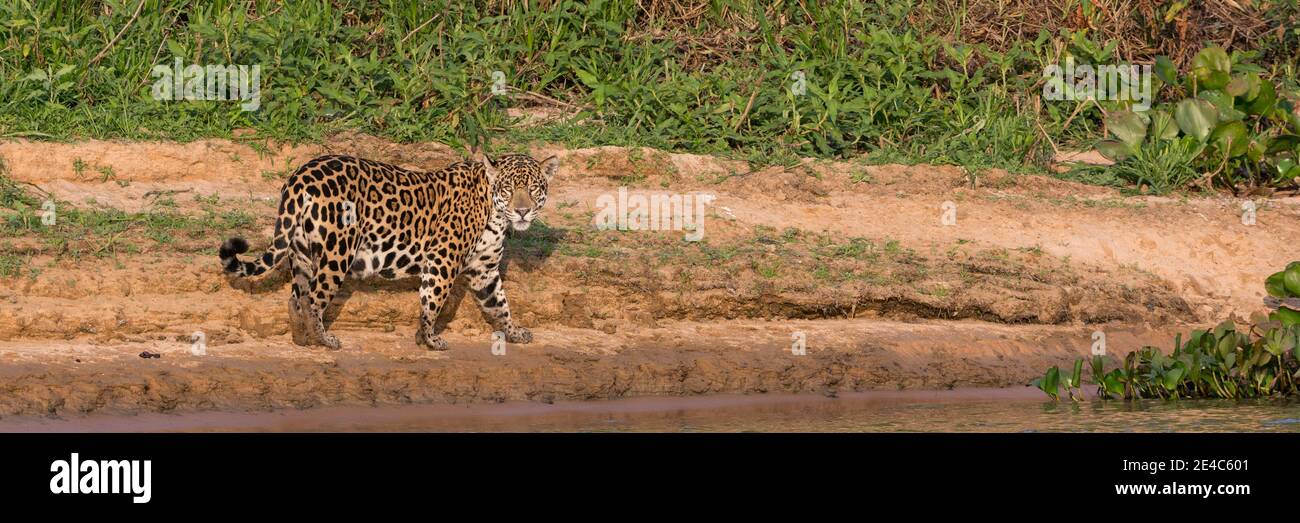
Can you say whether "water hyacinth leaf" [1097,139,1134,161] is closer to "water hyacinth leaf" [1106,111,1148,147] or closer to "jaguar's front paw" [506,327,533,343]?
"water hyacinth leaf" [1106,111,1148,147]

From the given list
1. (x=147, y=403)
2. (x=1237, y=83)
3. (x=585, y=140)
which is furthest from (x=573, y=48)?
(x=147, y=403)

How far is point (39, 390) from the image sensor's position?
27.4ft

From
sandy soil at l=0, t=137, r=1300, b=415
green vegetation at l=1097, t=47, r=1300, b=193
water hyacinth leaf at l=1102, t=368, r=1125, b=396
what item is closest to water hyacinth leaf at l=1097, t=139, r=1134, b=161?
green vegetation at l=1097, t=47, r=1300, b=193

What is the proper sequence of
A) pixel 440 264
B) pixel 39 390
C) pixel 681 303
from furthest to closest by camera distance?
1. pixel 681 303
2. pixel 440 264
3. pixel 39 390

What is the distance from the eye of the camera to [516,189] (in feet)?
32.3

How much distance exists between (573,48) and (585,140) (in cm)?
123

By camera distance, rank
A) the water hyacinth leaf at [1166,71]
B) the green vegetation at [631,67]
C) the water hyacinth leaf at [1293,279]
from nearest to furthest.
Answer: the water hyacinth leaf at [1293,279] < the green vegetation at [631,67] < the water hyacinth leaf at [1166,71]

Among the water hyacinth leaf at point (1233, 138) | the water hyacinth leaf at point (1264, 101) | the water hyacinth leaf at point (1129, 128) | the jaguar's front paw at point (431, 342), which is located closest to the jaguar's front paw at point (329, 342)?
the jaguar's front paw at point (431, 342)

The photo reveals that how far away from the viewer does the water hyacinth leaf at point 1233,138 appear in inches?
519

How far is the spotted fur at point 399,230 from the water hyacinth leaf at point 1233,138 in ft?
18.5

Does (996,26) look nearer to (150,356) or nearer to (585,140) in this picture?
(585,140)

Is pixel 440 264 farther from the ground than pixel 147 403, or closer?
farther from the ground

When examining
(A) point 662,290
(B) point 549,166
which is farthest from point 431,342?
(A) point 662,290

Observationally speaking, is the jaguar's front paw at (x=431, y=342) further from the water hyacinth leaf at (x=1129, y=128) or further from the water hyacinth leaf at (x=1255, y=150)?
the water hyacinth leaf at (x=1255, y=150)
